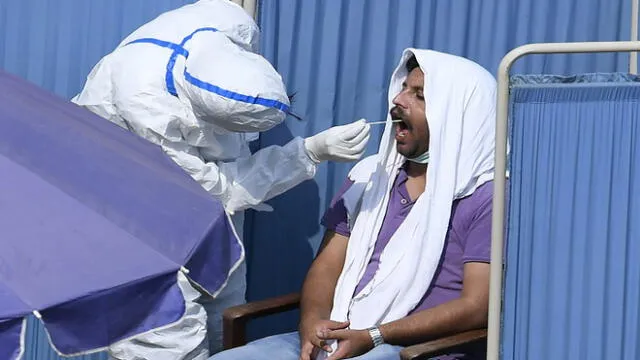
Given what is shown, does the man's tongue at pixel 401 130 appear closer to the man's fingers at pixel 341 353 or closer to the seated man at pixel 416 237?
the seated man at pixel 416 237

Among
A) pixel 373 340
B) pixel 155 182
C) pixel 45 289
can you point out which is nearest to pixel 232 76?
pixel 155 182

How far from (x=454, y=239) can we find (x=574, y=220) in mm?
683

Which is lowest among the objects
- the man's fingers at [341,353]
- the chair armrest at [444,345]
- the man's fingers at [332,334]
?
the man's fingers at [341,353]

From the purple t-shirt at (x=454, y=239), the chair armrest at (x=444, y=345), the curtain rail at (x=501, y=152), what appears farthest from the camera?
the purple t-shirt at (x=454, y=239)

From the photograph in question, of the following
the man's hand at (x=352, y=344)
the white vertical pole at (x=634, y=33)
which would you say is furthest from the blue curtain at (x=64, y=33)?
the white vertical pole at (x=634, y=33)

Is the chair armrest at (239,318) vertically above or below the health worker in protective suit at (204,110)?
below

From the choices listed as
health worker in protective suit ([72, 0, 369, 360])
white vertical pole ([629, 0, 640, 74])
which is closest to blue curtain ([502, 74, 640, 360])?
health worker in protective suit ([72, 0, 369, 360])

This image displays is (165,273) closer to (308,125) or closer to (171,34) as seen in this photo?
(171,34)

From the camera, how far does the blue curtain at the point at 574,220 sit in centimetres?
302

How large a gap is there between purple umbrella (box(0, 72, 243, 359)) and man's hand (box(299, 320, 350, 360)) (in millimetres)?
768

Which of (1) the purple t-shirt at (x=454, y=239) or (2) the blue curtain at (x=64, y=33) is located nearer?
(1) the purple t-shirt at (x=454, y=239)

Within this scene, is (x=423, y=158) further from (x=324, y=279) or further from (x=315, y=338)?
(x=315, y=338)

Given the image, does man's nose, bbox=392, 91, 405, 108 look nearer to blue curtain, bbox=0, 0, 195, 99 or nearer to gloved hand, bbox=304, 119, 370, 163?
gloved hand, bbox=304, 119, 370, 163

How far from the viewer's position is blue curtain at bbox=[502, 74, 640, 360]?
302 cm
